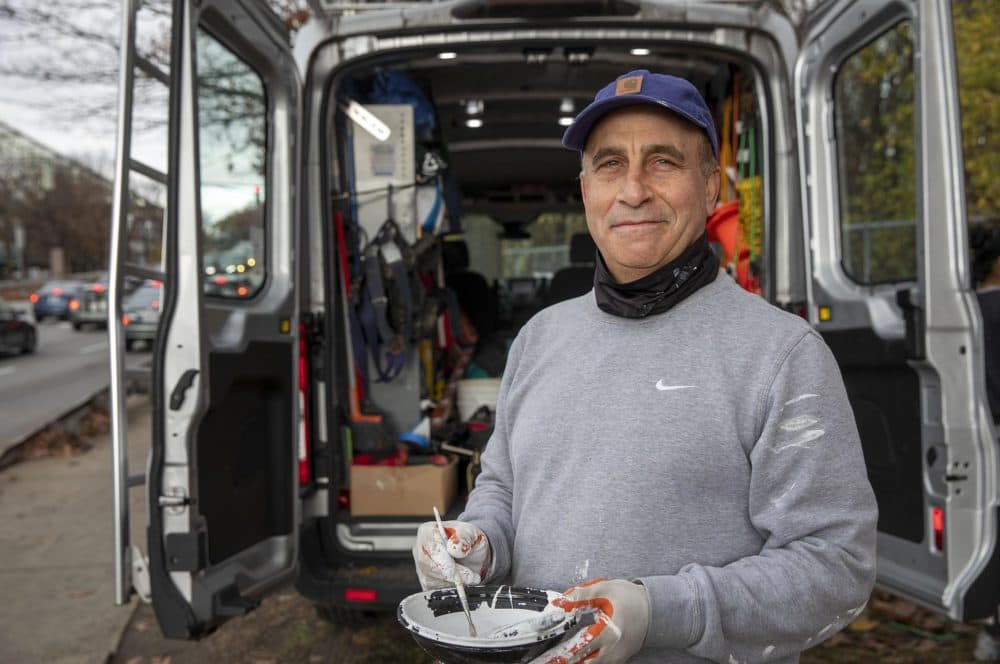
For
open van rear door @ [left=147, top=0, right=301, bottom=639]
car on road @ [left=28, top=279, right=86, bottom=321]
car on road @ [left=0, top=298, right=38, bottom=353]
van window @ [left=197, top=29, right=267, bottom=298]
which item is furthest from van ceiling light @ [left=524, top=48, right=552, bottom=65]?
car on road @ [left=28, top=279, right=86, bottom=321]

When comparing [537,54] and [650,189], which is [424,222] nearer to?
[537,54]

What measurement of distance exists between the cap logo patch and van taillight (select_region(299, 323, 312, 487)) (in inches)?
90.3

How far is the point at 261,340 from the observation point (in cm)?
322

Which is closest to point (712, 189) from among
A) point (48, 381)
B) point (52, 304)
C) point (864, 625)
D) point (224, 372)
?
point (224, 372)

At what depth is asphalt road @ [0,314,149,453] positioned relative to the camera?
1063cm

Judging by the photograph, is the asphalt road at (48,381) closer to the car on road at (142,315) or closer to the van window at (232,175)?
the car on road at (142,315)

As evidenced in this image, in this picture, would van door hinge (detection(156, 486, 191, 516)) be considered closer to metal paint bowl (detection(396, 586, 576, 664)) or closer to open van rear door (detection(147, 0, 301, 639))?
open van rear door (detection(147, 0, 301, 639))

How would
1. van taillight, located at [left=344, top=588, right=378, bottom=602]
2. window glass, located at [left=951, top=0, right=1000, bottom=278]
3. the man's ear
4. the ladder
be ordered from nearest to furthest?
the man's ear → the ladder → van taillight, located at [left=344, top=588, right=378, bottom=602] → window glass, located at [left=951, top=0, right=1000, bottom=278]

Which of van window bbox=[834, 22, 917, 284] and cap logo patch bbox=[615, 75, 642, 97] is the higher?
van window bbox=[834, 22, 917, 284]

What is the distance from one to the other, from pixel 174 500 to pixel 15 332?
18.8 metres

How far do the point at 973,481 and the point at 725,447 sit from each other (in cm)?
180

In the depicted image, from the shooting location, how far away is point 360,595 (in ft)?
11.0

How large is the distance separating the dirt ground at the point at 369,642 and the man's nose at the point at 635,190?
303cm

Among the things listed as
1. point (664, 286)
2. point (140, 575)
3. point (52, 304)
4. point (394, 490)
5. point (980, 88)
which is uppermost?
point (52, 304)
